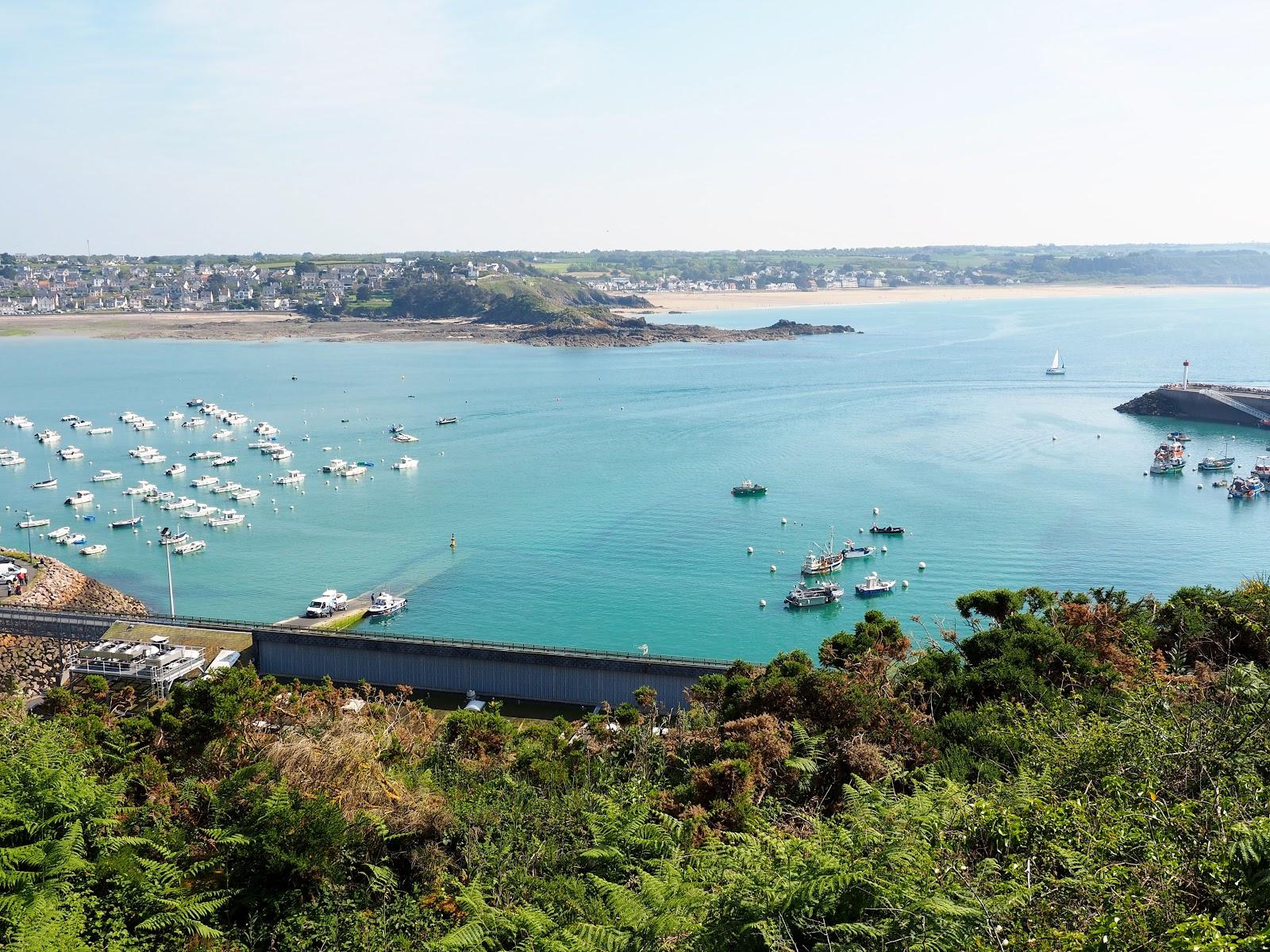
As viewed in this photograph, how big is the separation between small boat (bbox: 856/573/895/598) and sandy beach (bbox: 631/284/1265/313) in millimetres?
104254

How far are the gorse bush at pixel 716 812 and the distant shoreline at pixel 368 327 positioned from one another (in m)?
78.2

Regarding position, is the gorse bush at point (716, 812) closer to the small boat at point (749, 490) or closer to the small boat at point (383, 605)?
the small boat at point (383, 605)

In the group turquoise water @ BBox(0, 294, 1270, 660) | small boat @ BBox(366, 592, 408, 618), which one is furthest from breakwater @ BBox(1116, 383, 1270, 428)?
small boat @ BBox(366, 592, 408, 618)

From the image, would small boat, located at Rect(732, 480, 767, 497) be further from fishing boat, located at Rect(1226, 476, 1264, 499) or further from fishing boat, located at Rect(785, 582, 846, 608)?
fishing boat, located at Rect(1226, 476, 1264, 499)

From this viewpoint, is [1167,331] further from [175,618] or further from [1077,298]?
[175,618]

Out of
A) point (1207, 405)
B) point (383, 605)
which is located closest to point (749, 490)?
point (383, 605)

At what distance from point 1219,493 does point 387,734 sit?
34.7 meters

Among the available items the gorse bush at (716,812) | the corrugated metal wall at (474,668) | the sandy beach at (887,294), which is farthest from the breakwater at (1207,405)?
the sandy beach at (887,294)

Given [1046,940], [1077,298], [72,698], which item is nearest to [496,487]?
[72,698]

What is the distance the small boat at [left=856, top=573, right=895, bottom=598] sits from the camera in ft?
83.6

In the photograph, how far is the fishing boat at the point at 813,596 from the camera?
24.7 metres

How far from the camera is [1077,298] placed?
468ft

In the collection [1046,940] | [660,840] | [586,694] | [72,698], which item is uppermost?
[1046,940]

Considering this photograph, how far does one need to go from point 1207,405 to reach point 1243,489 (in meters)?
17.8
